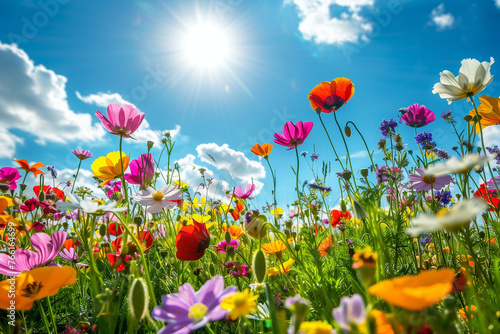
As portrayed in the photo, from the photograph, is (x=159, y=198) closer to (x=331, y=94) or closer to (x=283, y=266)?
(x=283, y=266)

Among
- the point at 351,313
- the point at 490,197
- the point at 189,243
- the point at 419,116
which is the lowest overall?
the point at 351,313

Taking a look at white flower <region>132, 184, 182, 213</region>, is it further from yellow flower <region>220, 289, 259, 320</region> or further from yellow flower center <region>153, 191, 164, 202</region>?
yellow flower <region>220, 289, 259, 320</region>

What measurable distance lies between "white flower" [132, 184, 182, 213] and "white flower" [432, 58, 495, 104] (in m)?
1.30

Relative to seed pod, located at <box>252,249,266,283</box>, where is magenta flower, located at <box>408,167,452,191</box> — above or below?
above

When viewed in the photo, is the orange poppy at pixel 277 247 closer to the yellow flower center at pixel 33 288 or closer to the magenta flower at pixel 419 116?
the yellow flower center at pixel 33 288

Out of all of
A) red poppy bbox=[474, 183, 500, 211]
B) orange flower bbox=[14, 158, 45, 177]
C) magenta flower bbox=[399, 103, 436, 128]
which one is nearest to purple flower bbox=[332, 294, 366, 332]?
red poppy bbox=[474, 183, 500, 211]

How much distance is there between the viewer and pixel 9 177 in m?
2.04

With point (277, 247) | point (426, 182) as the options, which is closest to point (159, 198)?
point (277, 247)

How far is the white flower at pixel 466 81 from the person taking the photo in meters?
1.15

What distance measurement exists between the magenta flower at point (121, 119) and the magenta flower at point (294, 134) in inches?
35.3

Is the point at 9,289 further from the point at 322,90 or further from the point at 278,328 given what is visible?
the point at 322,90

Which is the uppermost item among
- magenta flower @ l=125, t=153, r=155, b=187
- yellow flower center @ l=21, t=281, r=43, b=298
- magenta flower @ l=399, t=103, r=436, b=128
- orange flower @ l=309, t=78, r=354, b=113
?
magenta flower @ l=399, t=103, r=436, b=128

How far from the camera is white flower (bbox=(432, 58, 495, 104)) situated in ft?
3.78

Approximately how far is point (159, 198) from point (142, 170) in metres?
0.31
